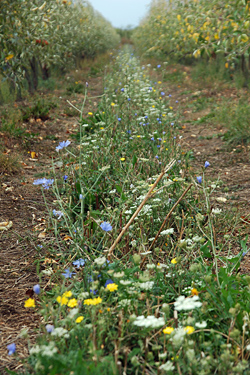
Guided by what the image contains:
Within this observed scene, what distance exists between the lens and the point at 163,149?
372 cm

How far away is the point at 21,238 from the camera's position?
2799 millimetres

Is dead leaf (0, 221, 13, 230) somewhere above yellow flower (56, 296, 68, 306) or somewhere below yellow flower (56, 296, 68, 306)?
below

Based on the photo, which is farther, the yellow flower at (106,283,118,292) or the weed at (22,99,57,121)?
the weed at (22,99,57,121)

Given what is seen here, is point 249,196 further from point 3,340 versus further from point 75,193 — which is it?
point 3,340

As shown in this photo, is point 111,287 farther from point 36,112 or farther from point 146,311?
point 36,112

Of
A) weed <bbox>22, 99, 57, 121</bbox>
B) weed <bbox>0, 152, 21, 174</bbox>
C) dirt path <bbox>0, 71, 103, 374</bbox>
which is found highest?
weed <bbox>22, 99, 57, 121</bbox>

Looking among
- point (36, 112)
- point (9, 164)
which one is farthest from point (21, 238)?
point (36, 112)

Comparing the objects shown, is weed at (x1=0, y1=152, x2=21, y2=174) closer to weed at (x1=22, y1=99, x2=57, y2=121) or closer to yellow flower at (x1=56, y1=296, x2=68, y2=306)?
weed at (x1=22, y1=99, x2=57, y2=121)

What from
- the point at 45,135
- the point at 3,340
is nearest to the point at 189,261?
the point at 3,340

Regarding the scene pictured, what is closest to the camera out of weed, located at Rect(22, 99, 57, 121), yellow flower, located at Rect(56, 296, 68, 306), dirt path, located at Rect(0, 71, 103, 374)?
yellow flower, located at Rect(56, 296, 68, 306)

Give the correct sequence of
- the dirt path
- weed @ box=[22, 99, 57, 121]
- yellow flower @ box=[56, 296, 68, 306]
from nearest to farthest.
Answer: yellow flower @ box=[56, 296, 68, 306] → the dirt path → weed @ box=[22, 99, 57, 121]

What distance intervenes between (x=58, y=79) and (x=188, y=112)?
5601mm

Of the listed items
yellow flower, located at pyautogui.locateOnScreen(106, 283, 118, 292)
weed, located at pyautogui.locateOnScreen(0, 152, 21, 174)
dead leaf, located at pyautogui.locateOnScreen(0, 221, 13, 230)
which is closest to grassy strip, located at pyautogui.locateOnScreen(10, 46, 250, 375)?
yellow flower, located at pyautogui.locateOnScreen(106, 283, 118, 292)

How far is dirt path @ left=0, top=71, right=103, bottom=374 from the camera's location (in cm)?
190
